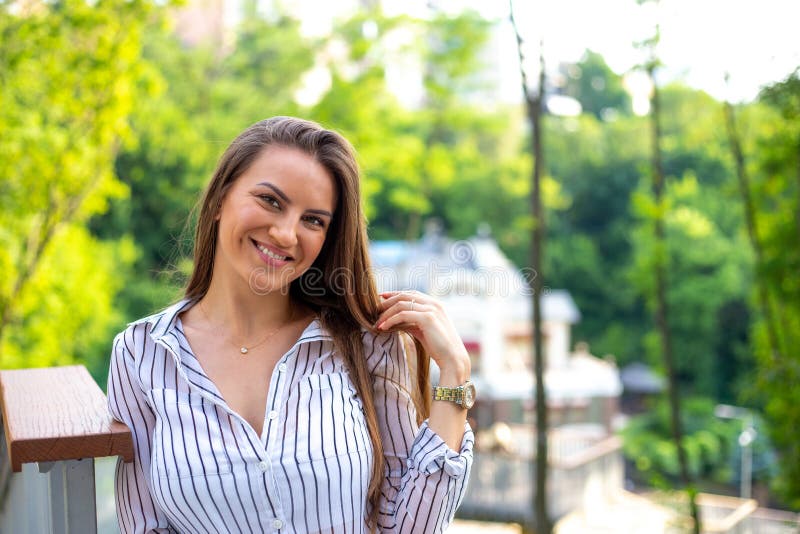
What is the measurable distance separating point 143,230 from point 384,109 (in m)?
6.48

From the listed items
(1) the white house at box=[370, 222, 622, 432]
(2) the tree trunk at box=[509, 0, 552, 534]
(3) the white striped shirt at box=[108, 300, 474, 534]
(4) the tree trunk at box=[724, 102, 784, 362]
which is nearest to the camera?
(3) the white striped shirt at box=[108, 300, 474, 534]

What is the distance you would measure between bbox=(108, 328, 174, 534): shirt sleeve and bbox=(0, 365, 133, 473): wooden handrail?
0.03m

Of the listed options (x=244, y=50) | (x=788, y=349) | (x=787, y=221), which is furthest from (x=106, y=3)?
(x=244, y=50)

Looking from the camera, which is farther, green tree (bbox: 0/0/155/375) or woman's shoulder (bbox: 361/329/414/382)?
green tree (bbox: 0/0/155/375)

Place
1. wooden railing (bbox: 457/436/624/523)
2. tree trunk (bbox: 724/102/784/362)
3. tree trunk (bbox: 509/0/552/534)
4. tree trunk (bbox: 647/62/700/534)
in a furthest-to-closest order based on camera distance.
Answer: wooden railing (bbox: 457/436/624/523) < tree trunk (bbox: 647/62/700/534) < tree trunk (bbox: 724/102/784/362) < tree trunk (bbox: 509/0/552/534)

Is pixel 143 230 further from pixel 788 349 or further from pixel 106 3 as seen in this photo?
pixel 788 349

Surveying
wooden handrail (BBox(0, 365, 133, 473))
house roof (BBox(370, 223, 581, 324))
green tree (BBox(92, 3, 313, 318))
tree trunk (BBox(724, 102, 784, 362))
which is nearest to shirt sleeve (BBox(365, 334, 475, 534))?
wooden handrail (BBox(0, 365, 133, 473))

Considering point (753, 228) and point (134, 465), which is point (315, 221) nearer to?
point (134, 465)

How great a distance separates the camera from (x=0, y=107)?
4.74 meters

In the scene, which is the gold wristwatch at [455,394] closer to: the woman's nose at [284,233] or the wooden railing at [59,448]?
the woman's nose at [284,233]

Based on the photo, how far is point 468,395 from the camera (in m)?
1.33

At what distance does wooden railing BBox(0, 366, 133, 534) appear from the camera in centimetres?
99

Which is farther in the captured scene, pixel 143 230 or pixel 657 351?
pixel 657 351

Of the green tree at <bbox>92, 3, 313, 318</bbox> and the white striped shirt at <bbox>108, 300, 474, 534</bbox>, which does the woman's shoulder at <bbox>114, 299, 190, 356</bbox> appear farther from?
the green tree at <bbox>92, 3, 313, 318</bbox>
